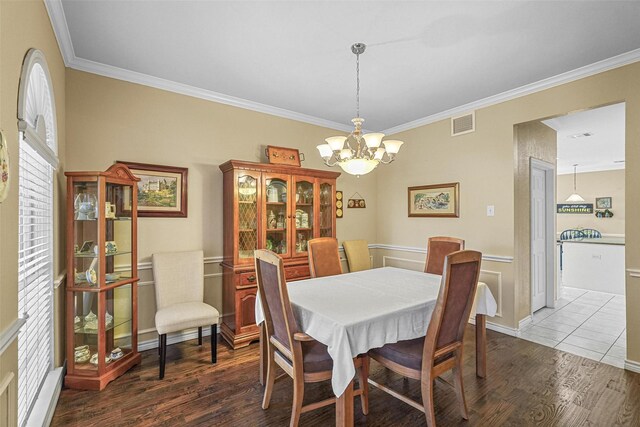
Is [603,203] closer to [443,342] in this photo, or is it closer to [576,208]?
[576,208]

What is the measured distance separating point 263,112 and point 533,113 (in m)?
2.96

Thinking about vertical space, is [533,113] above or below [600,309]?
above

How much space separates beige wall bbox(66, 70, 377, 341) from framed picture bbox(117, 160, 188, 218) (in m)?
0.07

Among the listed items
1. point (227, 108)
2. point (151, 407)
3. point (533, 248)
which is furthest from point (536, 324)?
point (227, 108)

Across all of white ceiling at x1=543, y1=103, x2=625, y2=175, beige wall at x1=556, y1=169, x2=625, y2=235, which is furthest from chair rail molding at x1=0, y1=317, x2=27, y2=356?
beige wall at x1=556, y1=169, x2=625, y2=235

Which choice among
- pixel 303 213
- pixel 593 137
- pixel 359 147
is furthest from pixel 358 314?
pixel 593 137

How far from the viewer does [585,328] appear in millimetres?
3617

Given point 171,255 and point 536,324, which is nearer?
point 171,255

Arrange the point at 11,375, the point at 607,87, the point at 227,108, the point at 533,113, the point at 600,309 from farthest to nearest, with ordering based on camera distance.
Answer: the point at 600,309 < the point at 227,108 < the point at 533,113 < the point at 607,87 < the point at 11,375

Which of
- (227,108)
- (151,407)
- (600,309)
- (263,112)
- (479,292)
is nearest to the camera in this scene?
(151,407)

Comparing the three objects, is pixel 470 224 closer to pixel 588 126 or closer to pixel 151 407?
pixel 588 126

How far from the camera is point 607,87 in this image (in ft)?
9.08

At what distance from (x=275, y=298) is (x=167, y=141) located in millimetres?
2169

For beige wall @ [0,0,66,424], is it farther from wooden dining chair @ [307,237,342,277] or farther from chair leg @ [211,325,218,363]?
wooden dining chair @ [307,237,342,277]
